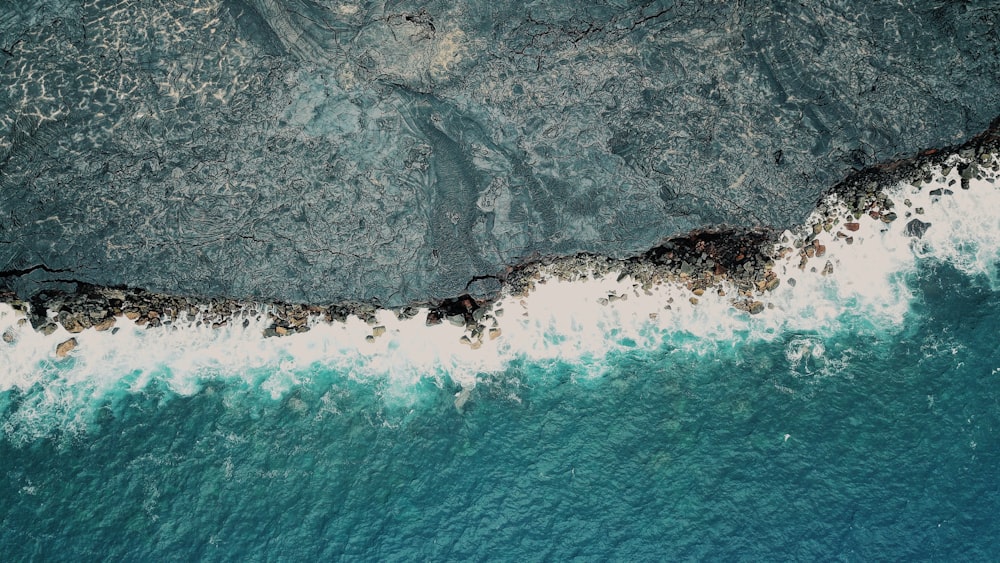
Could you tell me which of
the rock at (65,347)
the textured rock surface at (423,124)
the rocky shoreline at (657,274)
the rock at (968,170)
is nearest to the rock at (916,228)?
the rocky shoreline at (657,274)

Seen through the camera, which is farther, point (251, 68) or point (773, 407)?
point (773, 407)

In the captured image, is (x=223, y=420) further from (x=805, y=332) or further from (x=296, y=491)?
(x=805, y=332)

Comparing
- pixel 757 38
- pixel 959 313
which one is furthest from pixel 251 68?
pixel 959 313

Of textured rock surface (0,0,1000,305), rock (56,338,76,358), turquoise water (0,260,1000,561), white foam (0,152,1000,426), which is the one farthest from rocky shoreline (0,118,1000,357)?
turquoise water (0,260,1000,561)

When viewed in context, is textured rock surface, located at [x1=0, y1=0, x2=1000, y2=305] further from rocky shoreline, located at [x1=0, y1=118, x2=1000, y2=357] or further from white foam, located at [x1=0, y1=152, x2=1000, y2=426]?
white foam, located at [x1=0, y1=152, x2=1000, y2=426]

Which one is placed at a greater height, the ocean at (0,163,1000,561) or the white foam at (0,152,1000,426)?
the white foam at (0,152,1000,426)

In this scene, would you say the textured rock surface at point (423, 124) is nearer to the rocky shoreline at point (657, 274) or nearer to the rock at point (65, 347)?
the rocky shoreline at point (657, 274)
